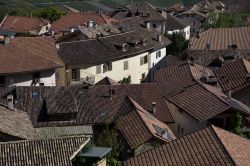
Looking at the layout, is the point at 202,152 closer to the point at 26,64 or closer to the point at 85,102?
the point at 85,102

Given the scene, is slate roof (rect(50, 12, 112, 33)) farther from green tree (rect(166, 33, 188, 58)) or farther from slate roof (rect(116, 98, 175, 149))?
slate roof (rect(116, 98, 175, 149))

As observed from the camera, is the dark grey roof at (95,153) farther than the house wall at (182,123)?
No

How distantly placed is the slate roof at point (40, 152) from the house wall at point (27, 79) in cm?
2285

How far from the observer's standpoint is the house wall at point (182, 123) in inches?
1369

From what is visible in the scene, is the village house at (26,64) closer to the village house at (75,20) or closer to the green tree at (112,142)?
the green tree at (112,142)

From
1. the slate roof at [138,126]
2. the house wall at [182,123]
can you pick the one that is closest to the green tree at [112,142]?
the slate roof at [138,126]

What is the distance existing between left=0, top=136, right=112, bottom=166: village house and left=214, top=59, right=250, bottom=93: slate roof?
21.2 meters

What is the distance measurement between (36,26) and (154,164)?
6634cm

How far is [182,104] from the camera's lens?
1452 inches

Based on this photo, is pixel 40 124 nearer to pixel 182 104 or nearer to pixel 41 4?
pixel 182 104

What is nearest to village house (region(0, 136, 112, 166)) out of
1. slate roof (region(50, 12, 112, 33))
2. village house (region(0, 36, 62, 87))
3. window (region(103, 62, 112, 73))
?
village house (region(0, 36, 62, 87))

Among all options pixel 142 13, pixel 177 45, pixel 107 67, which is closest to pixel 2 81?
pixel 107 67

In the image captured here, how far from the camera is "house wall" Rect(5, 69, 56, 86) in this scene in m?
43.4

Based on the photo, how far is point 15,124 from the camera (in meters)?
26.9
